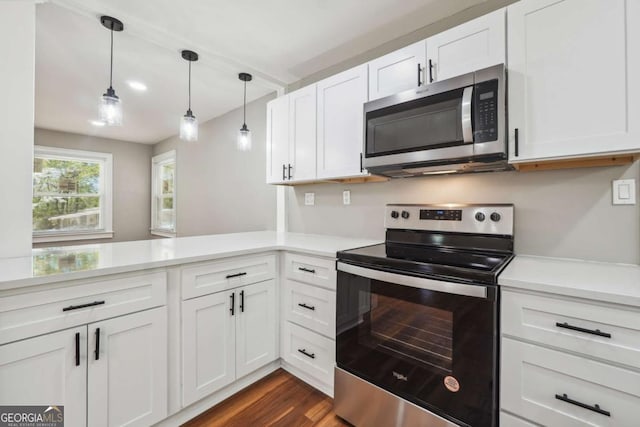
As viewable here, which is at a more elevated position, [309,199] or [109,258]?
[309,199]

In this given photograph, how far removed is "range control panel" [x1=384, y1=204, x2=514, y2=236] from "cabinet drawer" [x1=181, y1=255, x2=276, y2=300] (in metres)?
0.89

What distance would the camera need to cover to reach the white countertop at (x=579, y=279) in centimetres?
91

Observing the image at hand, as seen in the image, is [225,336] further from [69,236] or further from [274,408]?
[69,236]

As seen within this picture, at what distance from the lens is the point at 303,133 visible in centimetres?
223

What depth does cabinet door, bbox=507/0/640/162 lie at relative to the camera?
3.55 ft

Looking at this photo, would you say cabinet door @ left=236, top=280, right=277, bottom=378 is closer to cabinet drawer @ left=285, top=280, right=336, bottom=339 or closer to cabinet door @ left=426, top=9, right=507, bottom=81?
cabinet drawer @ left=285, top=280, right=336, bottom=339

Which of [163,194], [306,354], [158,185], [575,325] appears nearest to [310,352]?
[306,354]

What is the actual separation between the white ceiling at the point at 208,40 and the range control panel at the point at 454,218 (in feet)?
4.11

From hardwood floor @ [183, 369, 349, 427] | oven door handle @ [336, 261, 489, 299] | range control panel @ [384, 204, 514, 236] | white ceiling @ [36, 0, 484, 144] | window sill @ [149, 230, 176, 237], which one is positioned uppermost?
white ceiling @ [36, 0, 484, 144]

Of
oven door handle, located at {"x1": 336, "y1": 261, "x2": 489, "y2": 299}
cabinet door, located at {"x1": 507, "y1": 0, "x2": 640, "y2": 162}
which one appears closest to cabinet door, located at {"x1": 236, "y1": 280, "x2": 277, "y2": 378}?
oven door handle, located at {"x1": 336, "y1": 261, "x2": 489, "y2": 299}

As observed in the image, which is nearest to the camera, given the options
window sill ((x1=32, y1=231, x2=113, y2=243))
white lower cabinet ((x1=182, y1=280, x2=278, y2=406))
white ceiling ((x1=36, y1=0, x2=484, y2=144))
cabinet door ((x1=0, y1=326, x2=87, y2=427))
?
cabinet door ((x1=0, y1=326, x2=87, y2=427))

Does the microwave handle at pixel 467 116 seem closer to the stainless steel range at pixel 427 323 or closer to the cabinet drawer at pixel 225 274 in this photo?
the stainless steel range at pixel 427 323

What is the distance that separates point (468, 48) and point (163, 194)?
524cm

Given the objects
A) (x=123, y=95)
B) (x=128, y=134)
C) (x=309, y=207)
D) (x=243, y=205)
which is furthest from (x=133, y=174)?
(x=309, y=207)
